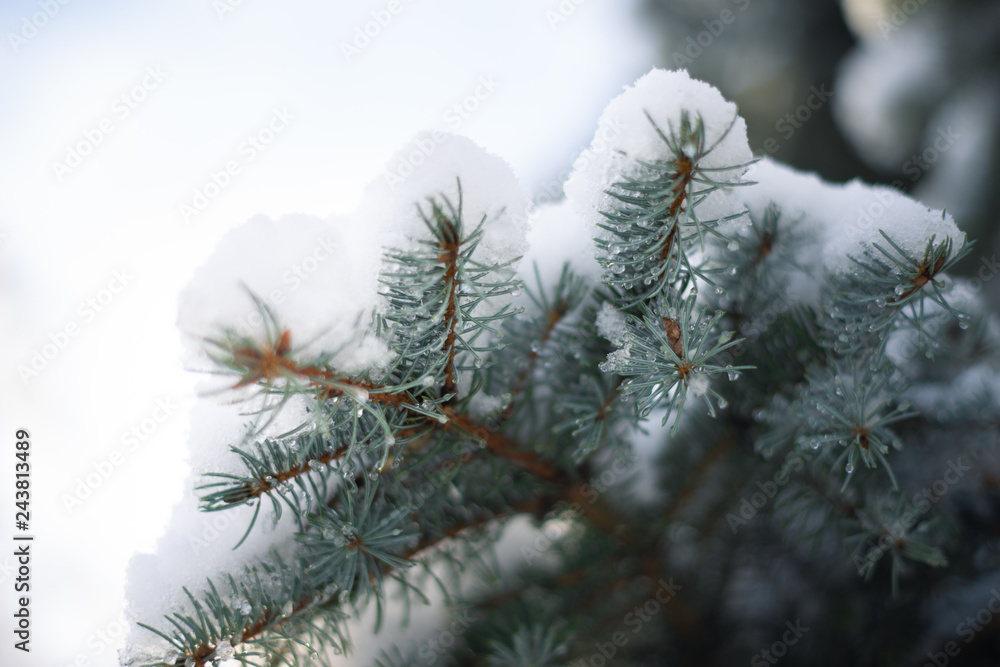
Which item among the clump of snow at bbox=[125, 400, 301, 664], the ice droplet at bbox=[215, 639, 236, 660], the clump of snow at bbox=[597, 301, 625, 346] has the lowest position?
the ice droplet at bbox=[215, 639, 236, 660]

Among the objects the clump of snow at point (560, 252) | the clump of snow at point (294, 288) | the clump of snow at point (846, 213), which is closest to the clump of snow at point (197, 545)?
the clump of snow at point (294, 288)

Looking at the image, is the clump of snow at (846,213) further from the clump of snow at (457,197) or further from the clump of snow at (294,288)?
the clump of snow at (294,288)

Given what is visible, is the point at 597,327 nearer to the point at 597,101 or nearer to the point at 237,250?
A: the point at 237,250

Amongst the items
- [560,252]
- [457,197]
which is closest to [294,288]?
[457,197]

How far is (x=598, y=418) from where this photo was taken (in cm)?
54

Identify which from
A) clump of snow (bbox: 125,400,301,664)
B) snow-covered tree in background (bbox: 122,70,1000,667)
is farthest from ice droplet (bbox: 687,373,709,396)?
clump of snow (bbox: 125,400,301,664)

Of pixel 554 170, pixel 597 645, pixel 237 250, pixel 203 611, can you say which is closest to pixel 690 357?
pixel 237 250

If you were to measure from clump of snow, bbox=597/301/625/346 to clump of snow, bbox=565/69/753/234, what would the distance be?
0.36 feet

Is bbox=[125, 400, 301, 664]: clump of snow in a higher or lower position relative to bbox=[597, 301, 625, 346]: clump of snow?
higher

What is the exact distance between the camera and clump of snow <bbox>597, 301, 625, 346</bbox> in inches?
20.4

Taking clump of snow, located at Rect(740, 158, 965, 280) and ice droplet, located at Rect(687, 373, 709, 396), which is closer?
ice droplet, located at Rect(687, 373, 709, 396)

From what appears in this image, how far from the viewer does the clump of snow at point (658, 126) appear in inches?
16.3

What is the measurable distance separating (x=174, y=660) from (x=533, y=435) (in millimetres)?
390

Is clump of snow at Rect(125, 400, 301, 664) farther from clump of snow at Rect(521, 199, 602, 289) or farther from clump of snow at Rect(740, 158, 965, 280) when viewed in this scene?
clump of snow at Rect(740, 158, 965, 280)
